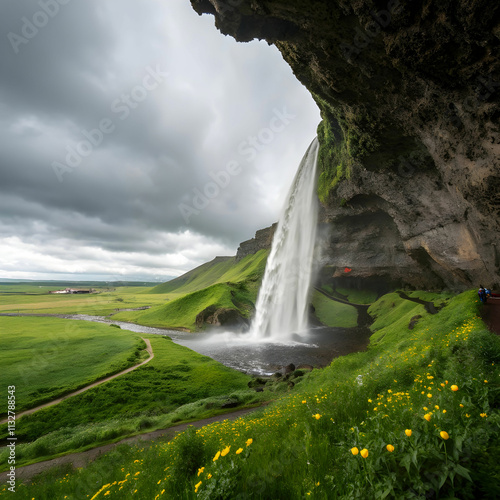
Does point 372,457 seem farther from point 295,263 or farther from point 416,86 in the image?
point 295,263

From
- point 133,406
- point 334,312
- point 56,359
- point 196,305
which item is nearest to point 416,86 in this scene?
point 133,406

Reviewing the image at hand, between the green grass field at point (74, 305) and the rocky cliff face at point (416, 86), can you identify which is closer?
the rocky cliff face at point (416, 86)

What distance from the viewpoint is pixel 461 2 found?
442 inches

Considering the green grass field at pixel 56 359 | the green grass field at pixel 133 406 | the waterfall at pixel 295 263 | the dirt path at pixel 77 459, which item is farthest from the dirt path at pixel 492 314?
the waterfall at pixel 295 263

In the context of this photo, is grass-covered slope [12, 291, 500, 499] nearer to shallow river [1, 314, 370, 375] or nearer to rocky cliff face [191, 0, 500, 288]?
rocky cliff face [191, 0, 500, 288]

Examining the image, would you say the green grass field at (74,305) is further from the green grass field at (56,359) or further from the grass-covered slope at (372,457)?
the grass-covered slope at (372,457)

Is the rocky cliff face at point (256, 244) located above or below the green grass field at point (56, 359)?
above

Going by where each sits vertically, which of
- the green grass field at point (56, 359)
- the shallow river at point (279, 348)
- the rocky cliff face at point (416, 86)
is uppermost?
the rocky cliff face at point (416, 86)

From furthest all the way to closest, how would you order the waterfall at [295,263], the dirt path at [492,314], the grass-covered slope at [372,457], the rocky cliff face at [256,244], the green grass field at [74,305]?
the rocky cliff face at [256,244] → the green grass field at [74,305] → the waterfall at [295,263] → the dirt path at [492,314] → the grass-covered slope at [372,457]

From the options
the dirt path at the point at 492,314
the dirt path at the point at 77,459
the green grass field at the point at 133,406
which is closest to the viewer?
the dirt path at the point at 77,459

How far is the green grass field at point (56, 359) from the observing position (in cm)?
2735

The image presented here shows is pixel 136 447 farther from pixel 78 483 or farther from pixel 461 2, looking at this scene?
pixel 461 2

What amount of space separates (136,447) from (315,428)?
11923 mm

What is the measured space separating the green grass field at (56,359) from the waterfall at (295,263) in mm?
29751
